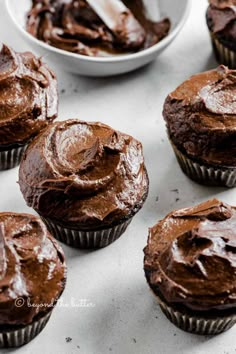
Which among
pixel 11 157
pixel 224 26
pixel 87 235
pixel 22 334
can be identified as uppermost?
pixel 224 26

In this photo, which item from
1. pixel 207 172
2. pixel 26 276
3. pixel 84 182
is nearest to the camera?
pixel 26 276

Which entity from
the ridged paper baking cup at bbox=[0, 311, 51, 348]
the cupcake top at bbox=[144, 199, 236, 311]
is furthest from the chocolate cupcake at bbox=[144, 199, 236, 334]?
the ridged paper baking cup at bbox=[0, 311, 51, 348]

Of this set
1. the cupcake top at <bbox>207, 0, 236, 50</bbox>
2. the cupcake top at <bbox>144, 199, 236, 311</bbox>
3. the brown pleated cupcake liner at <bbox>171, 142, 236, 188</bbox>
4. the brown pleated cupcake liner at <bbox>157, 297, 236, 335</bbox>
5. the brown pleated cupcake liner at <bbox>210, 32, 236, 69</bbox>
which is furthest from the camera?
the brown pleated cupcake liner at <bbox>210, 32, 236, 69</bbox>

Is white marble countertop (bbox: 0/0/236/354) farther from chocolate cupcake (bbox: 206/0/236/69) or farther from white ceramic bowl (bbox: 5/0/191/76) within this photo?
chocolate cupcake (bbox: 206/0/236/69)

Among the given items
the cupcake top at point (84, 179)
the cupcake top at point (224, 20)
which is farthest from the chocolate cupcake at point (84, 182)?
the cupcake top at point (224, 20)

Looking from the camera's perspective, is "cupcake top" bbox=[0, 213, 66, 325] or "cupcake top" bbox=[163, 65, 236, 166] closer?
"cupcake top" bbox=[0, 213, 66, 325]

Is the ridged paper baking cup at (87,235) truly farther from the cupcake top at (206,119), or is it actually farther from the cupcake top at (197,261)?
the cupcake top at (206,119)

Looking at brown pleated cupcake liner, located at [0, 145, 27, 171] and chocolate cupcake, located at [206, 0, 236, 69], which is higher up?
chocolate cupcake, located at [206, 0, 236, 69]

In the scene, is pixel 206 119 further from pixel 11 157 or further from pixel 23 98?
pixel 11 157

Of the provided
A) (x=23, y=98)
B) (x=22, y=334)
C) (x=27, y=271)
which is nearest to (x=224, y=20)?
(x=23, y=98)
